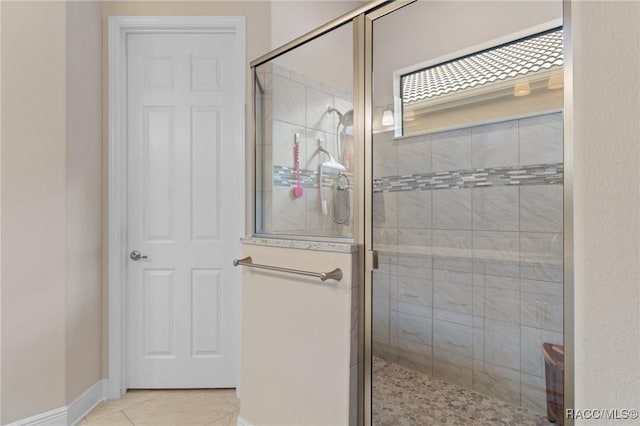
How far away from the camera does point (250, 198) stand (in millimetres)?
2107

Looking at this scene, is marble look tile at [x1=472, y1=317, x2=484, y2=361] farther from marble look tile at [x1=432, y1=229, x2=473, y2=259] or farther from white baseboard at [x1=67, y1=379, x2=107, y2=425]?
white baseboard at [x1=67, y1=379, x2=107, y2=425]

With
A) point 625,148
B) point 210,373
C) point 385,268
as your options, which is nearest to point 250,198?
point 385,268

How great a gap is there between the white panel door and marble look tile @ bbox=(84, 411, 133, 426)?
0.28 meters

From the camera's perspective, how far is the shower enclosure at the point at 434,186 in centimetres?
147

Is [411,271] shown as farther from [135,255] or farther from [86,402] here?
[86,402]

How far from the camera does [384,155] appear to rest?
5.03 feet

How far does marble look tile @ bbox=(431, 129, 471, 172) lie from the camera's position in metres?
1.89

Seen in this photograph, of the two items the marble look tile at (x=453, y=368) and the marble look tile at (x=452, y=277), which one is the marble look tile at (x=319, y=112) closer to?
the marble look tile at (x=452, y=277)

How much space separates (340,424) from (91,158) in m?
1.98

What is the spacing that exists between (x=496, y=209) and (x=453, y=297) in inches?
20.6

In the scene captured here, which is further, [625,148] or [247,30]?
[247,30]

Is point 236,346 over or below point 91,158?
below

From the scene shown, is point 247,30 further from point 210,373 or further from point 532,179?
point 210,373

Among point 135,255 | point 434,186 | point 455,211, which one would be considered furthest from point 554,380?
point 135,255
